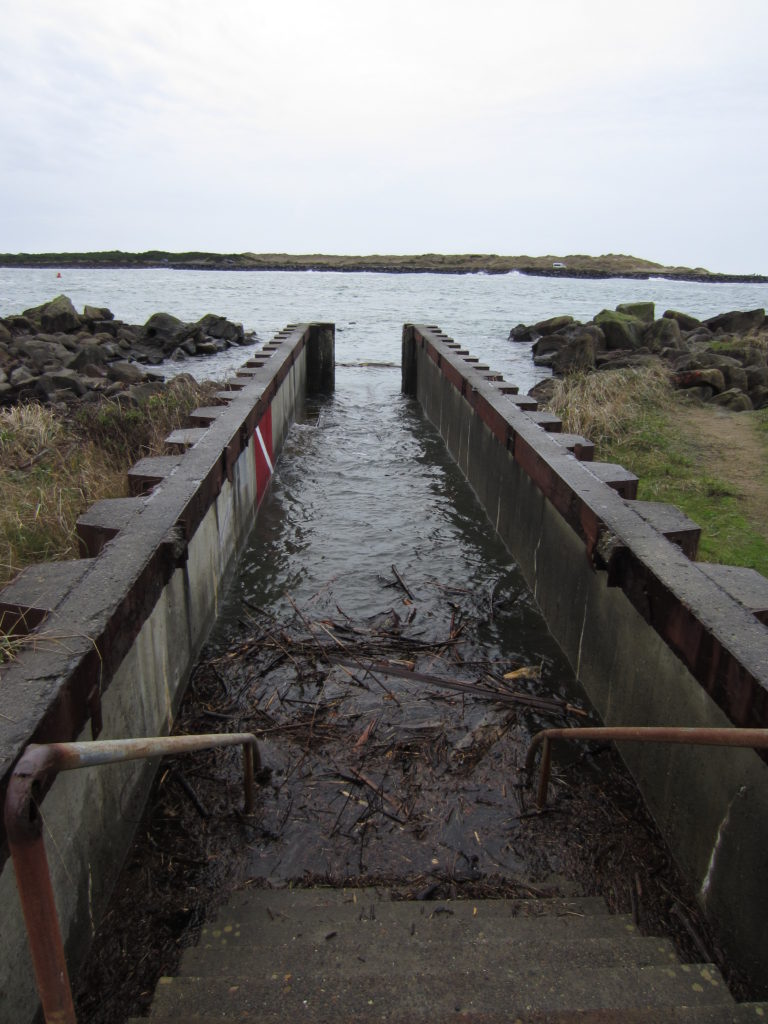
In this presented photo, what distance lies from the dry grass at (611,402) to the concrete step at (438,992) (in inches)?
366

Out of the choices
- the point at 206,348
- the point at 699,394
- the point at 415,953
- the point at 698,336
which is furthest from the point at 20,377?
the point at 698,336

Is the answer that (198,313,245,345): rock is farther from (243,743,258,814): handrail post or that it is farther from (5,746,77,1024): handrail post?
(5,746,77,1024): handrail post

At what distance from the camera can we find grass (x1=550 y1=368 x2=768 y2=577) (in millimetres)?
7703

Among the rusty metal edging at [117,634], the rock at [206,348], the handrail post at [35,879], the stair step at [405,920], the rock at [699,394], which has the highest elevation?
the handrail post at [35,879]

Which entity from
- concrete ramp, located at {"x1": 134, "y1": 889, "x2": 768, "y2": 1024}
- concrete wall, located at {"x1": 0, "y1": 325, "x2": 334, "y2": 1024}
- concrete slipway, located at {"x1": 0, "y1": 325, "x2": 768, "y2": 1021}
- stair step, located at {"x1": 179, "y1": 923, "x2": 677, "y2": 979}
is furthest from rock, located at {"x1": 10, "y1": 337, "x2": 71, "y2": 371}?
stair step, located at {"x1": 179, "y1": 923, "x2": 677, "y2": 979}

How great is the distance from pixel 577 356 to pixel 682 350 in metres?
2.89

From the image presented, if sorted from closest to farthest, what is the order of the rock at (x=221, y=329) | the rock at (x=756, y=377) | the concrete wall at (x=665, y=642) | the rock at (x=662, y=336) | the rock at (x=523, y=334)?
A: the concrete wall at (x=665, y=642) → the rock at (x=756, y=377) → the rock at (x=662, y=336) → the rock at (x=221, y=329) → the rock at (x=523, y=334)

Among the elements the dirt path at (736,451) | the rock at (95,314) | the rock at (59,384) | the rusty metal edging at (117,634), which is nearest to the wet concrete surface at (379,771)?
the rusty metal edging at (117,634)

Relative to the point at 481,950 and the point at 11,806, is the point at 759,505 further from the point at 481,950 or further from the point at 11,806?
the point at 11,806

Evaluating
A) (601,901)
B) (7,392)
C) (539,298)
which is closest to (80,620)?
(601,901)

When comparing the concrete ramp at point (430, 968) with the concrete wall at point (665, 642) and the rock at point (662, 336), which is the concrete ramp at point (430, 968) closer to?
the concrete wall at point (665, 642)

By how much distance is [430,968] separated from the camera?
288 centimetres

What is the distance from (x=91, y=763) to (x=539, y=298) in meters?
73.3

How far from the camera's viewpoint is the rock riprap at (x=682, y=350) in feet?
49.9
